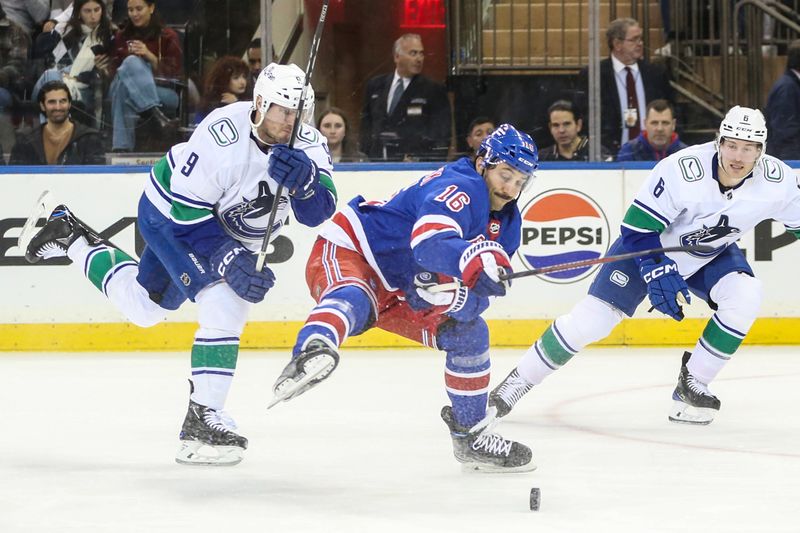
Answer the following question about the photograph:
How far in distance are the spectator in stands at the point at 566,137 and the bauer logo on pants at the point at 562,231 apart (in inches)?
8.0

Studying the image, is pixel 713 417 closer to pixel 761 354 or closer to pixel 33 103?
pixel 761 354

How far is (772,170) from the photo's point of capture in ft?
16.9

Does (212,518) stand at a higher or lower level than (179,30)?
lower

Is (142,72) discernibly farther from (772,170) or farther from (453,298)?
(453,298)

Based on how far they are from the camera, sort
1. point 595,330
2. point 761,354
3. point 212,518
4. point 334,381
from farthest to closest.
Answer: point 761,354
point 334,381
point 595,330
point 212,518

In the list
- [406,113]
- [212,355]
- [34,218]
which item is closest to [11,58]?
[34,218]

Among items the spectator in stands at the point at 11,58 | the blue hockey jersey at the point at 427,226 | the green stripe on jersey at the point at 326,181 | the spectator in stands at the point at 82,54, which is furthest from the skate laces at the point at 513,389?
the spectator in stands at the point at 11,58

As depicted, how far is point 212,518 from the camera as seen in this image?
349 centimetres

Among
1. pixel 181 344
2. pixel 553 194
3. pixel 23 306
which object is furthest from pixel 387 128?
pixel 23 306

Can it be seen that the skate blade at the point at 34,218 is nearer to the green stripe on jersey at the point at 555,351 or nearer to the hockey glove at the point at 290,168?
the hockey glove at the point at 290,168

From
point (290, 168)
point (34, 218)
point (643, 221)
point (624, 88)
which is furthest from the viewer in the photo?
point (624, 88)

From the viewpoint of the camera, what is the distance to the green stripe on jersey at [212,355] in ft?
13.9

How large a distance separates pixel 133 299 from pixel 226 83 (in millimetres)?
2489

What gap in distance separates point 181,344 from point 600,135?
97.2 inches
